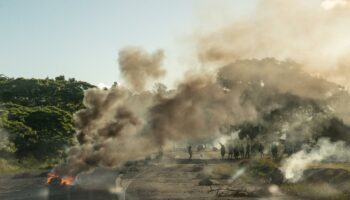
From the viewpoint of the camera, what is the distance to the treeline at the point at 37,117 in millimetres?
76062

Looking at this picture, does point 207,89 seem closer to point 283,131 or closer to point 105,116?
point 105,116

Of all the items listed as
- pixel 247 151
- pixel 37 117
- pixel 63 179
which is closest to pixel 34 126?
pixel 37 117

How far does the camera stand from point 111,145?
50.4 metres

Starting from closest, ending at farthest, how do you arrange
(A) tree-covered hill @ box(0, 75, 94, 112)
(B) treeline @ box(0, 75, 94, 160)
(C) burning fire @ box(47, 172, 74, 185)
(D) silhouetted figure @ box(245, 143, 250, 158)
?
(C) burning fire @ box(47, 172, 74, 185) < (B) treeline @ box(0, 75, 94, 160) < (D) silhouetted figure @ box(245, 143, 250, 158) < (A) tree-covered hill @ box(0, 75, 94, 112)

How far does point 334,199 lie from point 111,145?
23.4 metres

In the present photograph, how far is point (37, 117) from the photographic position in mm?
83812

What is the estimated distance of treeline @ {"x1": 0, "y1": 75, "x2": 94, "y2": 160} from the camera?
250ft

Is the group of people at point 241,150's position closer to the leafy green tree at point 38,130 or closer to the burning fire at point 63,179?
the leafy green tree at point 38,130

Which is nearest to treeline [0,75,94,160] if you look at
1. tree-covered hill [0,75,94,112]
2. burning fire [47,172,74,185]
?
tree-covered hill [0,75,94,112]

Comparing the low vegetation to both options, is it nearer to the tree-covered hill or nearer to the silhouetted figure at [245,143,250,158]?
the tree-covered hill

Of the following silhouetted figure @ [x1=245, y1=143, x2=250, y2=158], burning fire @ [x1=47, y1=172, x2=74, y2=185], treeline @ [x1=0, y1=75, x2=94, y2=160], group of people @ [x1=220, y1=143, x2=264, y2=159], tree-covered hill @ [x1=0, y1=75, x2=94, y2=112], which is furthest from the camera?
tree-covered hill @ [x1=0, y1=75, x2=94, y2=112]

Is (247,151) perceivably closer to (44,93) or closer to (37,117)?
(37,117)

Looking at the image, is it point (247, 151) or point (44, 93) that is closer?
point (247, 151)

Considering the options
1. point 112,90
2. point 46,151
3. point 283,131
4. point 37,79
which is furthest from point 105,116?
point 37,79
